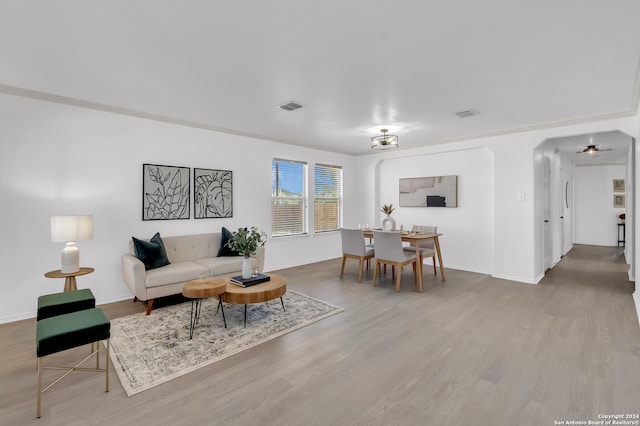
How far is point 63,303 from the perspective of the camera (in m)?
2.52

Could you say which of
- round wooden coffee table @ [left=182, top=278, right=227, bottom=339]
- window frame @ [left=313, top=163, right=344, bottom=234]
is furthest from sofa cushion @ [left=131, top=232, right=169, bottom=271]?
window frame @ [left=313, top=163, right=344, bottom=234]

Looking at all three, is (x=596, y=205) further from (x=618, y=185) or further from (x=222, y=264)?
(x=222, y=264)

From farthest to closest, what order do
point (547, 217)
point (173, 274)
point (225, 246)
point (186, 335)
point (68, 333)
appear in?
point (547, 217)
point (225, 246)
point (173, 274)
point (186, 335)
point (68, 333)

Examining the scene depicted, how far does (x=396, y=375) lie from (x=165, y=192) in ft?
12.4

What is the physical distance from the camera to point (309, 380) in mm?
2254

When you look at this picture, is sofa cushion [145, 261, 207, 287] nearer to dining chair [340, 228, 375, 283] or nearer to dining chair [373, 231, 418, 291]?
dining chair [340, 228, 375, 283]

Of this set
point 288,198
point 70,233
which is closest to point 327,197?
point 288,198

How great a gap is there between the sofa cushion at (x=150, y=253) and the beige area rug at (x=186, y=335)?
56 centimetres

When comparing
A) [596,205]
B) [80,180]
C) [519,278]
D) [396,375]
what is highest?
[80,180]

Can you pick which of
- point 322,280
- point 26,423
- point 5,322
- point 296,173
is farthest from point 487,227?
point 5,322

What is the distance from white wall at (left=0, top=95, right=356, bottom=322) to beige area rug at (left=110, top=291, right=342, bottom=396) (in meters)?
1.05

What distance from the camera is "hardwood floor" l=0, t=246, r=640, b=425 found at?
189 centimetres

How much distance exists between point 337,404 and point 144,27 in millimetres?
2833

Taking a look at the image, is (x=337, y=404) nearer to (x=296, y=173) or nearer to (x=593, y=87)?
(x=593, y=87)
